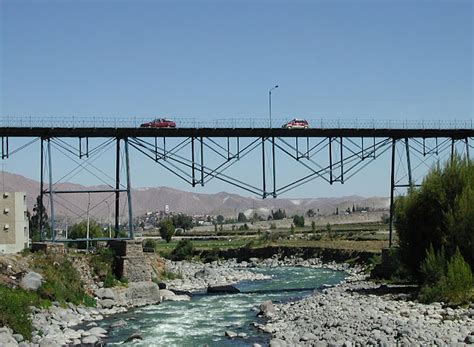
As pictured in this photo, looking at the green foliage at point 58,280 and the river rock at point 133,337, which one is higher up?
the green foliage at point 58,280

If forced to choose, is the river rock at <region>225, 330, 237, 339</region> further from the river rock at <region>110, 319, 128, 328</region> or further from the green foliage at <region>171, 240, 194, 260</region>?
the green foliage at <region>171, 240, 194, 260</region>

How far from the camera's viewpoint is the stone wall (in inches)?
1566

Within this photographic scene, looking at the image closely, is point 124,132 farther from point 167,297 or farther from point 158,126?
point 167,297

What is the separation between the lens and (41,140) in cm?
3975

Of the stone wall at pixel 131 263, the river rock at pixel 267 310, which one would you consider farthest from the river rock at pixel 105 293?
the river rock at pixel 267 310

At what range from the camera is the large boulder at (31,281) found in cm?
3188

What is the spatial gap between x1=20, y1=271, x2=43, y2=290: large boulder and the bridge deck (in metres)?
9.65

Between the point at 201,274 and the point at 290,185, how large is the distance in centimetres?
1524

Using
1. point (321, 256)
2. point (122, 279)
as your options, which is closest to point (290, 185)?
point (122, 279)

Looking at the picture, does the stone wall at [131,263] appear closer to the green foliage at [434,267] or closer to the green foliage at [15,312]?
the green foliage at [15,312]

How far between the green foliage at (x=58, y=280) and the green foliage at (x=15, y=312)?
9.75ft

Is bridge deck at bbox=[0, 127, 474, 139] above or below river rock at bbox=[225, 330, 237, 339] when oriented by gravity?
above

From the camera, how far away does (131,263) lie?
1567 inches

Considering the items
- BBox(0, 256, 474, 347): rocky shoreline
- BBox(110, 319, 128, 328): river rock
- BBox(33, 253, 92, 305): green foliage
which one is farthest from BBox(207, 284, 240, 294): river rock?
BBox(110, 319, 128, 328): river rock
